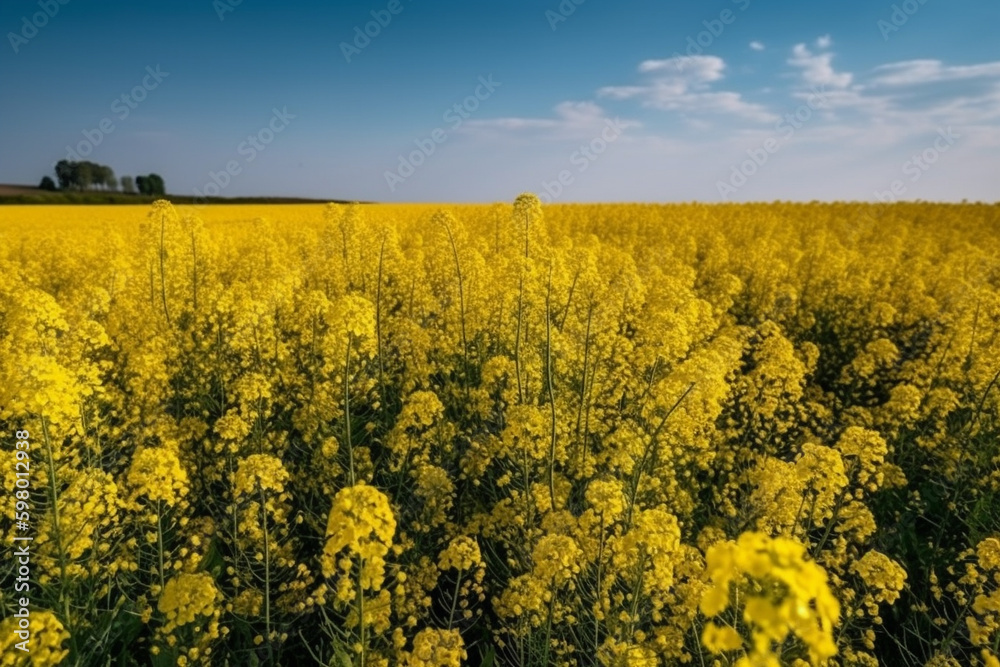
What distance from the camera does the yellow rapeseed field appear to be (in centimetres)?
291

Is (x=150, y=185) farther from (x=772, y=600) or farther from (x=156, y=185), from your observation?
(x=772, y=600)

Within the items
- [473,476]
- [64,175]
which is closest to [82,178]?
[64,175]

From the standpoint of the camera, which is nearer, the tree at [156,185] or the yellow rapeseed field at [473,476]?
the yellow rapeseed field at [473,476]

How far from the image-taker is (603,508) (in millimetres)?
3053

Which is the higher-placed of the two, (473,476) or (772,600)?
(772,600)

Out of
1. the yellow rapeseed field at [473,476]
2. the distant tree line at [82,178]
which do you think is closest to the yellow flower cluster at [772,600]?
the yellow rapeseed field at [473,476]

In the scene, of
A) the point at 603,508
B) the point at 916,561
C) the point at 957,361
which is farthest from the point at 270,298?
the point at 957,361

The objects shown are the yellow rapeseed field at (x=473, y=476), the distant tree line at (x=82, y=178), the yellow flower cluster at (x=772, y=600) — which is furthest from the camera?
the distant tree line at (x=82, y=178)

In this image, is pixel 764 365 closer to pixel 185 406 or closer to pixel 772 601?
pixel 772 601

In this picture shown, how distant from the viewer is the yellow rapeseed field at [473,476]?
291 centimetres

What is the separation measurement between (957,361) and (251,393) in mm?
6860

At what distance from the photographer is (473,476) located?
15.0ft

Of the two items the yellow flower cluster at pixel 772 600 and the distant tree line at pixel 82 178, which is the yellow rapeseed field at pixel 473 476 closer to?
the yellow flower cluster at pixel 772 600

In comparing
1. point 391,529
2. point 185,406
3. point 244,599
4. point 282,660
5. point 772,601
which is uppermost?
point 772,601
